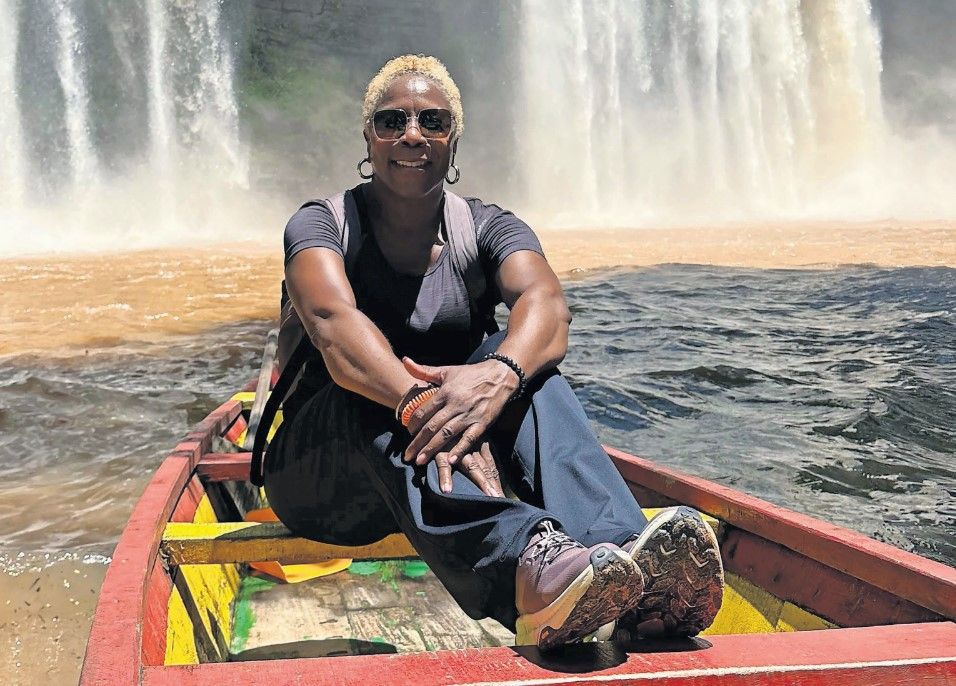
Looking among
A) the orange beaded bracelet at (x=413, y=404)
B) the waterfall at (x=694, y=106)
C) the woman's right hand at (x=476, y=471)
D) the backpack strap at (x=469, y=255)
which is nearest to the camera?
the woman's right hand at (x=476, y=471)

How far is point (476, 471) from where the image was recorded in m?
1.85

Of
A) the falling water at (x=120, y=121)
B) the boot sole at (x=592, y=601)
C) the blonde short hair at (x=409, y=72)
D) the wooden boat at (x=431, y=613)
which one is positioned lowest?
the wooden boat at (x=431, y=613)

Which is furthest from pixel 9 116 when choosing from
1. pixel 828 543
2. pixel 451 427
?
pixel 828 543

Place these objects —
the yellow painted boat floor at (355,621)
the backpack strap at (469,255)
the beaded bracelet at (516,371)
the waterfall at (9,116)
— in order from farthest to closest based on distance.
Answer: the waterfall at (9,116) < the yellow painted boat floor at (355,621) < the backpack strap at (469,255) < the beaded bracelet at (516,371)

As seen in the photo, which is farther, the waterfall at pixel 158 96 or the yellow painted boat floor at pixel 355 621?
Result: the waterfall at pixel 158 96

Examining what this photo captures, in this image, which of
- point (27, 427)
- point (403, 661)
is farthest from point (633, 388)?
point (403, 661)

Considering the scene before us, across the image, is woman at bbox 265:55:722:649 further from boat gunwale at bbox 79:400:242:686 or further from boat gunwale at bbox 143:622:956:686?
boat gunwale at bbox 79:400:242:686

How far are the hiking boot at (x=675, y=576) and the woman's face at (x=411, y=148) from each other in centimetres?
123

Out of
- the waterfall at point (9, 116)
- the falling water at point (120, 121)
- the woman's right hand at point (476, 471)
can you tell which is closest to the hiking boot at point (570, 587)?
the woman's right hand at point (476, 471)

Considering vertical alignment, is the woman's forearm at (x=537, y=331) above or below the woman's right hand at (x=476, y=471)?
above

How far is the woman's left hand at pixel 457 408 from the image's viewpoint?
1.84m

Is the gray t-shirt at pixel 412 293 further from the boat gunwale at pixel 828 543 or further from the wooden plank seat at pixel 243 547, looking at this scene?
the boat gunwale at pixel 828 543

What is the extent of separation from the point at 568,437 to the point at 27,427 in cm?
617

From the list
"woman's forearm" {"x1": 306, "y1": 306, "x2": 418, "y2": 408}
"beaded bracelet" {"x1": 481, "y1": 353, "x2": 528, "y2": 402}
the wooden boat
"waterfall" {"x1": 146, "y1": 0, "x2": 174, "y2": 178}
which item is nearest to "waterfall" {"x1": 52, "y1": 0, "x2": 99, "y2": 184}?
"waterfall" {"x1": 146, "y1": 0, "x2": 174, "y2": 178}
